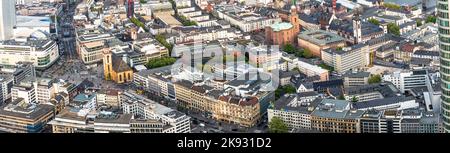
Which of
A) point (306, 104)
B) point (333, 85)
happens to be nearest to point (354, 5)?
point (333, 85)

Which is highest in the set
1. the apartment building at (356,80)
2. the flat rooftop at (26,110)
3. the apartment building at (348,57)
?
the apartment building at (348,57)

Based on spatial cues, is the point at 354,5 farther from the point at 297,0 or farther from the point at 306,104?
the point at 306,104

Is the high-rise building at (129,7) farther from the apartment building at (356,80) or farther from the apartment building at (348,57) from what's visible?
the apartment building at (356,80)

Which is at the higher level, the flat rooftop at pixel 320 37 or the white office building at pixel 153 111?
the flat rooftop at pixel 320 37

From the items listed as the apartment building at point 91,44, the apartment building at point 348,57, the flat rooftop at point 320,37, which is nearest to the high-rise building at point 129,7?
the apartment building at point 91,44

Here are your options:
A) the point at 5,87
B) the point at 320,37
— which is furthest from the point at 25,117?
the point at 320,37

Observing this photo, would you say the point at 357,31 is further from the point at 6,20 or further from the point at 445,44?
the point at 445,44
